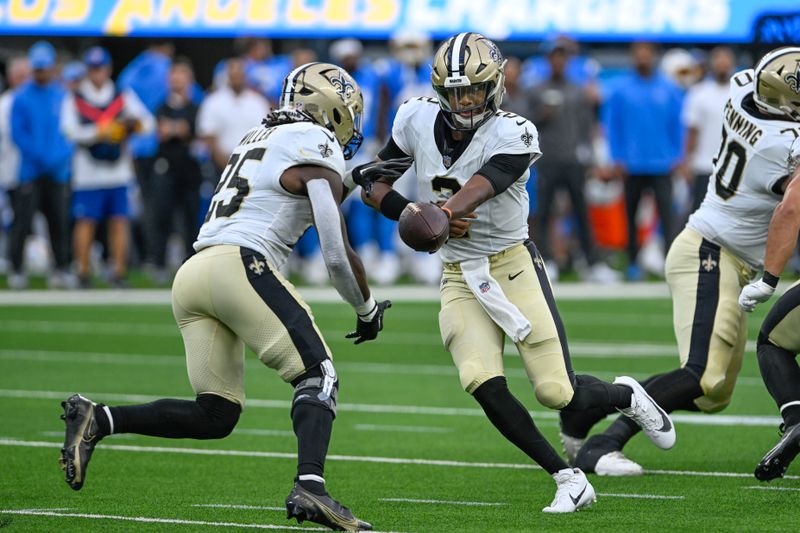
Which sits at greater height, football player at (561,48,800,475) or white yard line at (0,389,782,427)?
football player at (561,48,800,475)

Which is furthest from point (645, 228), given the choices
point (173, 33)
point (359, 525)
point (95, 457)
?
point (359, 525)

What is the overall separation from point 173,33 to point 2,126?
14.1ft

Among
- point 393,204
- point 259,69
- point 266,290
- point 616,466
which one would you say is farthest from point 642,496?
point 259,69

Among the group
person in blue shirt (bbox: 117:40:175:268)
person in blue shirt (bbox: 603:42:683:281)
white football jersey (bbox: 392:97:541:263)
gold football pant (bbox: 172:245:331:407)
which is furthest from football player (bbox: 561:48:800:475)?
person in blue shirt (bbox: 117:40:175:268)

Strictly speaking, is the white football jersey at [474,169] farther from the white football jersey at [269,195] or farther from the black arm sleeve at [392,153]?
the white football jersey at [269,195]

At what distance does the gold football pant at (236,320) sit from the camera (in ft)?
17.8

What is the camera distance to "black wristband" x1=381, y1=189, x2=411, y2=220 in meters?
6.07

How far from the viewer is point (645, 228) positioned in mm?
20891

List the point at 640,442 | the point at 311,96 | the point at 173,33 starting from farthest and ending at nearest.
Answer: the point at 173,33 → the point at 640,442 → the point at 311,96

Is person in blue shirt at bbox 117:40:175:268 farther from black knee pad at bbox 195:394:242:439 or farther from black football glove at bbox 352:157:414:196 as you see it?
black knee pad at bbox 195:394:242:439

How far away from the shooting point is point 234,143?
51.9 feet

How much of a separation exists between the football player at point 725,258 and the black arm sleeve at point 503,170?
124 cm

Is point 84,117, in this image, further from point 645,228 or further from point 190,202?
point 645,228

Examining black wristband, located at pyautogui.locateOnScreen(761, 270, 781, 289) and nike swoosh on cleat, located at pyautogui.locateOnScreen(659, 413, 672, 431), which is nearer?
black wristband, located at pyautogui.locateOnScreen(761, 270, 781, 289)
